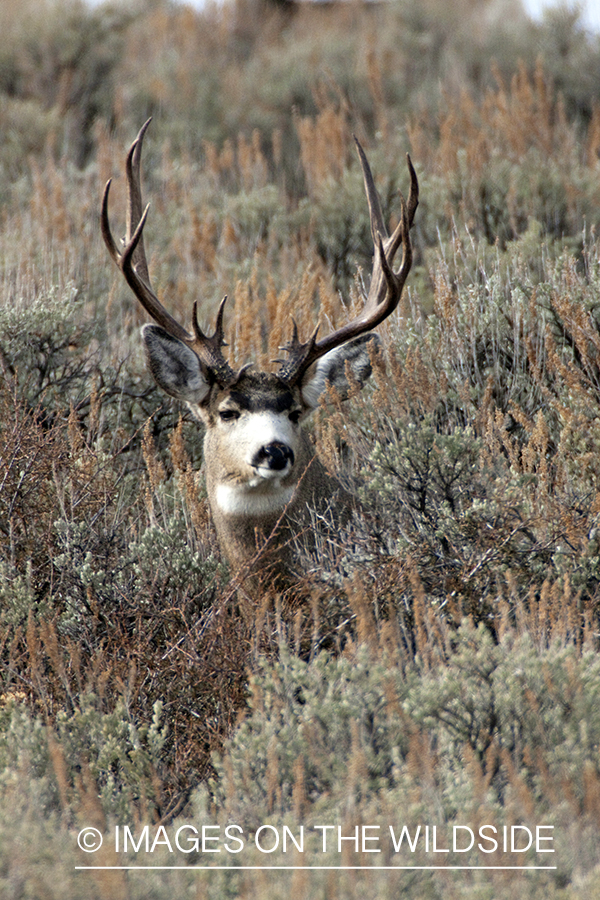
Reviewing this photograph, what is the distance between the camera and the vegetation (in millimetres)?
2781

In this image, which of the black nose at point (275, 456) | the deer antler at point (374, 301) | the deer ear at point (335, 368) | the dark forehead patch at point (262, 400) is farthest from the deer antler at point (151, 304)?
the black nose at point (275, 456)

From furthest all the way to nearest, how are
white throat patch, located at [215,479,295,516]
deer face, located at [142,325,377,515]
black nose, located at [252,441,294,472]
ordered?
1. white throat patch, located at [215,479,295,516]
2. deer face, located at [142,325,377,515]
3. black nose, located at [252,441,294,472]

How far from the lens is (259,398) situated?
15.8ft

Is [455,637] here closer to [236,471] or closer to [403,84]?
[236,471]

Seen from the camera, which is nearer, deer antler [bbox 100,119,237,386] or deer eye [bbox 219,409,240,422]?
deer eye [bbox 219,409,240,422]

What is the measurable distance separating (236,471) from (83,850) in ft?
7.54

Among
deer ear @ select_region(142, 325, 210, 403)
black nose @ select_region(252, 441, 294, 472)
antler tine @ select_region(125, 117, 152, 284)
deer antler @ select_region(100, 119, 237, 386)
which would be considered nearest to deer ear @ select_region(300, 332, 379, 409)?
deer antler @ select_region(100, 119, 237, 386)

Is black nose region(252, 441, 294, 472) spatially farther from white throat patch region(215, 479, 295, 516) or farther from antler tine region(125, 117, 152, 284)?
antler tine region(125, 117, 152, 284)

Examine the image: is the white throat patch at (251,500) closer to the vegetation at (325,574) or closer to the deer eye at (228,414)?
the vegetation at (325,574)

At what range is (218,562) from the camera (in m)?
4.77

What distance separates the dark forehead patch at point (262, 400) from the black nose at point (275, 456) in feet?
1.09

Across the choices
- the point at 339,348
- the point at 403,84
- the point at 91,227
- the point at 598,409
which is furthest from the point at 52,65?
the point at 598,409

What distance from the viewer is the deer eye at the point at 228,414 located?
15.8 feet

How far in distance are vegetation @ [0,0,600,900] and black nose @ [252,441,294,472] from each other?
0.40 metres
